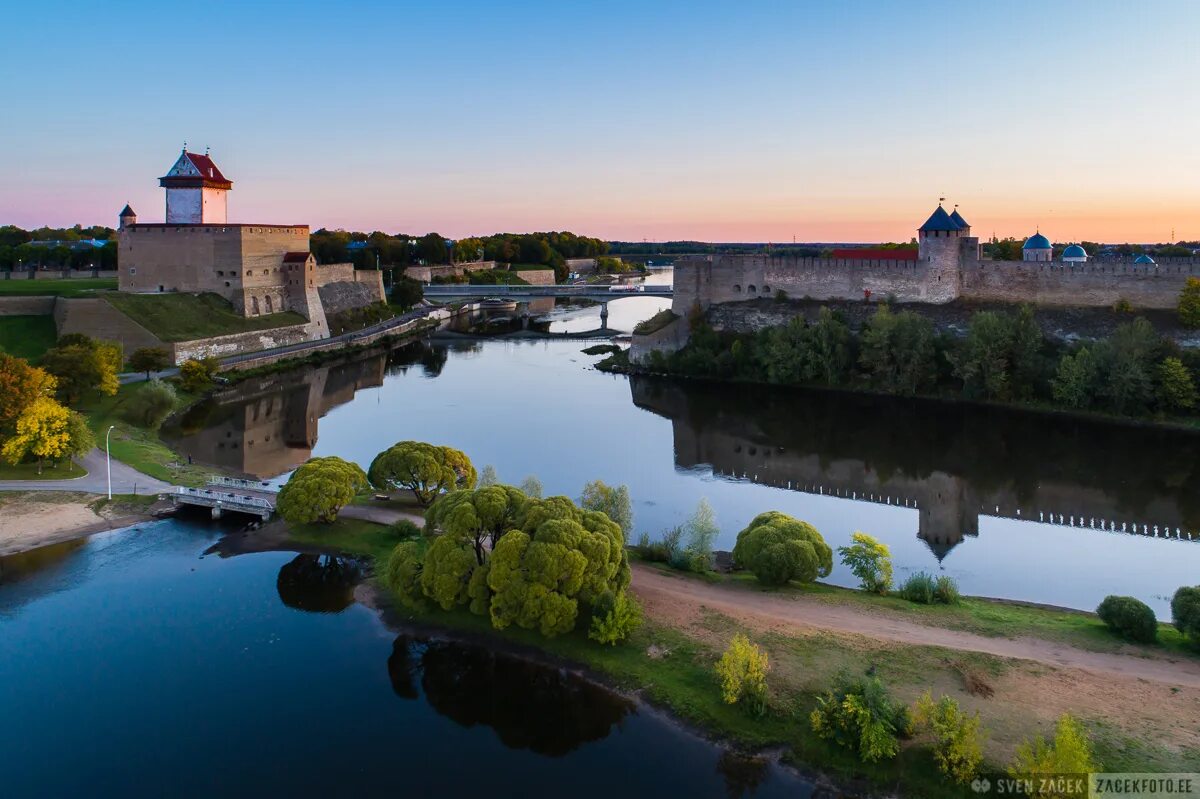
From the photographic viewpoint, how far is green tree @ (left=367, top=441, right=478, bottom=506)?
52.8 feet

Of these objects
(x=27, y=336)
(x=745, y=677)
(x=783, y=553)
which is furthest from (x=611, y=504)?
(x=27, y=336)

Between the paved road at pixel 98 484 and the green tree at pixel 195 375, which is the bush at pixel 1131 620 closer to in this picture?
the paved road at pixel 98 484

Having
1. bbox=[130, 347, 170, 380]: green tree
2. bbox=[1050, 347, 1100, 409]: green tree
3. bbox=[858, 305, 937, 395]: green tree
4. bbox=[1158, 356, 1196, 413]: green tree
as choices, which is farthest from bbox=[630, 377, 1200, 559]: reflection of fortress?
bbox=[130, 347, 170, 380]: green tree

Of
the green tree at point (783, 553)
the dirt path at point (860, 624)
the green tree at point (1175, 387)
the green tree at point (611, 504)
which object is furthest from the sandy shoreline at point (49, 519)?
the green tree at point (1175, 387)

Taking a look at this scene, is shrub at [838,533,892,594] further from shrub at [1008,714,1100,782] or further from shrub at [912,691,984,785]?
shrub at [1008,714,1100,782]

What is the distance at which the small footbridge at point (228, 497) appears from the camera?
16769mm

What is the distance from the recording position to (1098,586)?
46.6 feet

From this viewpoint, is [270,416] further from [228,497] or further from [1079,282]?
[1079,282]

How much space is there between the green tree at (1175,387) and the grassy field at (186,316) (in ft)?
101

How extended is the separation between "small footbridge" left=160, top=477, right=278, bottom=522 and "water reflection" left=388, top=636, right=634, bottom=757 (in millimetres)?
6039

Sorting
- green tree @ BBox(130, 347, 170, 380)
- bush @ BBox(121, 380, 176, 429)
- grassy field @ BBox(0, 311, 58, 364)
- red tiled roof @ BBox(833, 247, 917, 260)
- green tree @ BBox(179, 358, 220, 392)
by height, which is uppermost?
red tiled roof @ BBox(833, 247, 917, 260)

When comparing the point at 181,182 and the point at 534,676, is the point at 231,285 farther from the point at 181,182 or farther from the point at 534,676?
the point at 534,676

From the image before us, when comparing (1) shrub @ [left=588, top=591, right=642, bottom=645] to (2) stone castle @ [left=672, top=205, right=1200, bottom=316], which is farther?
(2) stone castle @ [left=672, top=205, right=1200, bottom=316]

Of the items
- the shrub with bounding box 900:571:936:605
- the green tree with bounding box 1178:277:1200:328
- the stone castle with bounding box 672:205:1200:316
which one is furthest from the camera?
the stone castle with bounding box 672:205:1200:316
